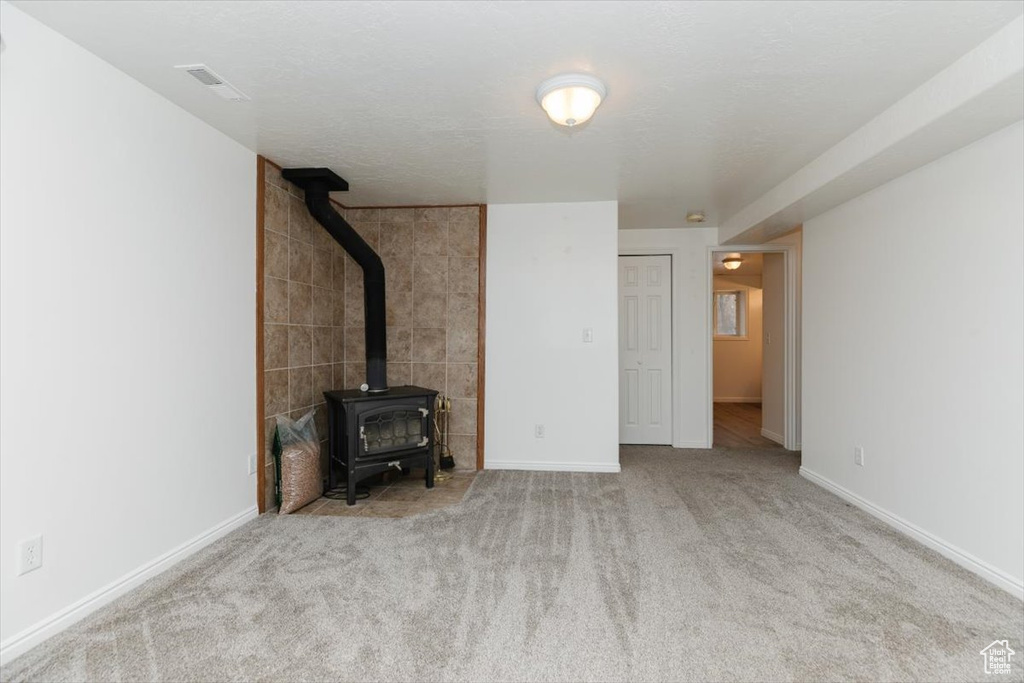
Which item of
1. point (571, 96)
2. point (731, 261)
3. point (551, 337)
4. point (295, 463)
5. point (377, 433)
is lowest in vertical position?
point (295, 463)

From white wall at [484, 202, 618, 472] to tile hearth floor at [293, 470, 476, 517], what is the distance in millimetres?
611

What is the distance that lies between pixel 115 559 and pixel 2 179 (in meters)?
1.55

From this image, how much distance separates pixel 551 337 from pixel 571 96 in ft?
7.51

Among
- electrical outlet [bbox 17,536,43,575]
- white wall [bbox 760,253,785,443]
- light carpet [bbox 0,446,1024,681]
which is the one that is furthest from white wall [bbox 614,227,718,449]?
electrical outlet [bbox 17,536,43,575]

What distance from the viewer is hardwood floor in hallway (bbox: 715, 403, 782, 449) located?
5.26 metres

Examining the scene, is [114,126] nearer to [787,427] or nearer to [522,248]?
[522,248]

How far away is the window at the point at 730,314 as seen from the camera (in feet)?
28.5

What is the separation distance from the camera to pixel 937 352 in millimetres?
2602

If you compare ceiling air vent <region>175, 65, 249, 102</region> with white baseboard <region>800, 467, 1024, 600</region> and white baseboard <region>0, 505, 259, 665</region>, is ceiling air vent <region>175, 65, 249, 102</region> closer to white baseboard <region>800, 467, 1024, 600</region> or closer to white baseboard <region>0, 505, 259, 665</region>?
white baseboard <region>0, 505, 259, 665</region>

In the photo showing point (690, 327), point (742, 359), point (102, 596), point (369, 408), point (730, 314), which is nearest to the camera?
point (102, 596)

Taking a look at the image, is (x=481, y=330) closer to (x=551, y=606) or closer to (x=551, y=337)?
(x=551, y=337)

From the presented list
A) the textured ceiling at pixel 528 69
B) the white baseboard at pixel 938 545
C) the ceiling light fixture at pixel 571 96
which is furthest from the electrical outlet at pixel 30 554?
the white baseboard at pixel 938 545

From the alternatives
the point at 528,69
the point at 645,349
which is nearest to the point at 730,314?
the point at 645,349

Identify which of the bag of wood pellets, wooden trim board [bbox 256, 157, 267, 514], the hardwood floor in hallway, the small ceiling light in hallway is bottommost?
the hardwood floor in hallway
